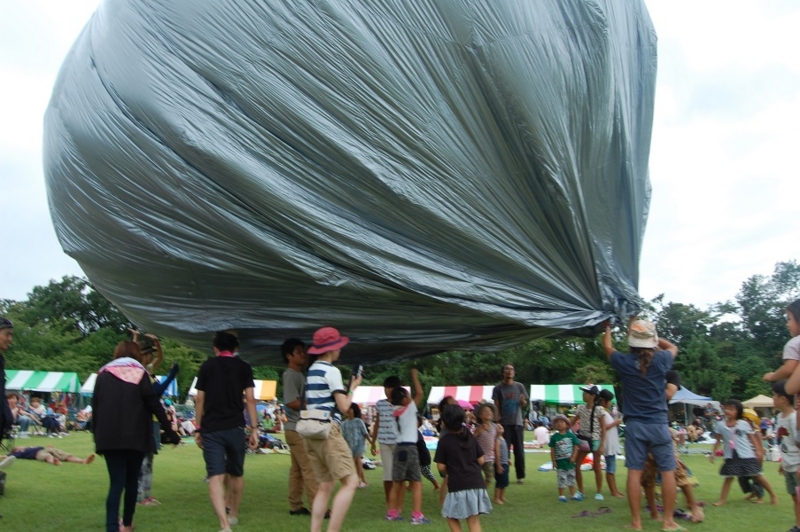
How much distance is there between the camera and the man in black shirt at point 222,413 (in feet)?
17.3

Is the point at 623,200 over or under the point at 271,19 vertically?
under

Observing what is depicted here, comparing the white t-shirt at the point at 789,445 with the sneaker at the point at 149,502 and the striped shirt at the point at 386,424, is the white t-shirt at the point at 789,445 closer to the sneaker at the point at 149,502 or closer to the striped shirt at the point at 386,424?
the striped shirt at the point at 386,424

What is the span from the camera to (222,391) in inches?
213

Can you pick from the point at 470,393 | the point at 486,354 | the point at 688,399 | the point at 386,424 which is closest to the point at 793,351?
the point at 386,424

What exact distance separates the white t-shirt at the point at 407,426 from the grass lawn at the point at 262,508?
2.44 feet

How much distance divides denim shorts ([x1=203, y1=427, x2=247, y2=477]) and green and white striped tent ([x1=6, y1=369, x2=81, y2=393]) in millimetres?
24684

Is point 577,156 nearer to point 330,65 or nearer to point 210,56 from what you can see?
point 330,65

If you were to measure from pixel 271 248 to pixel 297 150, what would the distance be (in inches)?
28.3

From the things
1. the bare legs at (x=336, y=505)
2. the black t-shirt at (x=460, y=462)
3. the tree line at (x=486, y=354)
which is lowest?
the bare legs at (x=336, y=505)

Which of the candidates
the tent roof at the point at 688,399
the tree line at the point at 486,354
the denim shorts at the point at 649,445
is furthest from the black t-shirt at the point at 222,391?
the tree line at the point at 486,354

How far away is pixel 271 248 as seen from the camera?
15.8ft

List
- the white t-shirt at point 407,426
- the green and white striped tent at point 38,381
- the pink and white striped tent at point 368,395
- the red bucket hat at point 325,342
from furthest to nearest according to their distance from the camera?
the pink and white striped tent at point 368,395
the green and white striped tent at point 38,381
the white t-shirt at point 407,426
the red bucket hat at point 325,342

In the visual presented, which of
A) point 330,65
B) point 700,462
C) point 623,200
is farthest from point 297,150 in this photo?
point 700,462

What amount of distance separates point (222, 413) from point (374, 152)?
241 centimetres
